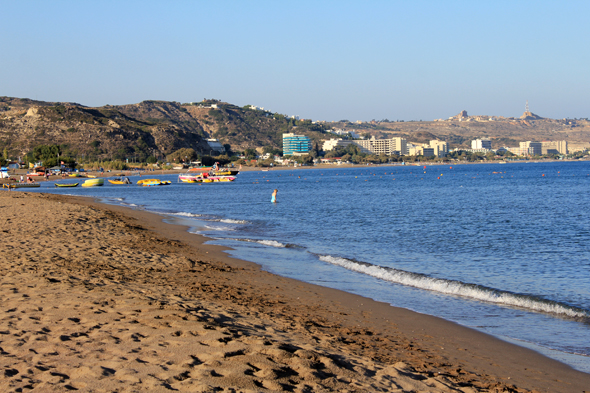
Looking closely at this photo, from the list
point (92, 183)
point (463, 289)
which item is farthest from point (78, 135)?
point (463, 289)

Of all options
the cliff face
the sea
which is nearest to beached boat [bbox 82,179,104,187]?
the sea

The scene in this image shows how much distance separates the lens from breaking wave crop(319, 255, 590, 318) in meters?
9.93

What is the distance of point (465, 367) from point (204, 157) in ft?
610

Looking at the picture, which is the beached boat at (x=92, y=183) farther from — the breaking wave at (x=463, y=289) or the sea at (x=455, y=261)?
the breaking wave at (x=463, y=289)

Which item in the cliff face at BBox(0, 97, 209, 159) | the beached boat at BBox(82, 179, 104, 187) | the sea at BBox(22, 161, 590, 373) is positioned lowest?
the sea at BBox(22, 161, 590, 373)

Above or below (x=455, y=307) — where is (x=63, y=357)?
above

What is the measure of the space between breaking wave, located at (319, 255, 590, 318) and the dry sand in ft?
7.68

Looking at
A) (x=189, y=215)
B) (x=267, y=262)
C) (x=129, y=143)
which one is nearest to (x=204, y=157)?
(x=129, y=143)

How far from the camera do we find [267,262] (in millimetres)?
14992

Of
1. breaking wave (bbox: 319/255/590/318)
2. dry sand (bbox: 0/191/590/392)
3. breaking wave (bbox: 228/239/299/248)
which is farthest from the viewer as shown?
breaking wave (bbox: 228/239/299/248)

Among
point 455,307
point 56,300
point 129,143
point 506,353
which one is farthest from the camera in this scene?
point 129,143

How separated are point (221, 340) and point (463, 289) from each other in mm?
7289

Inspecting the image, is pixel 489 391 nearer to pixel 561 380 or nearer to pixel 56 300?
pixel 561 380

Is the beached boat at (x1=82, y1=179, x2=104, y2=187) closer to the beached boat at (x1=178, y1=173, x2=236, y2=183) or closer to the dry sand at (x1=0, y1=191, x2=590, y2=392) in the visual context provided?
the beached boat at (x1=178, y1=173, x2=236, y2=183)
